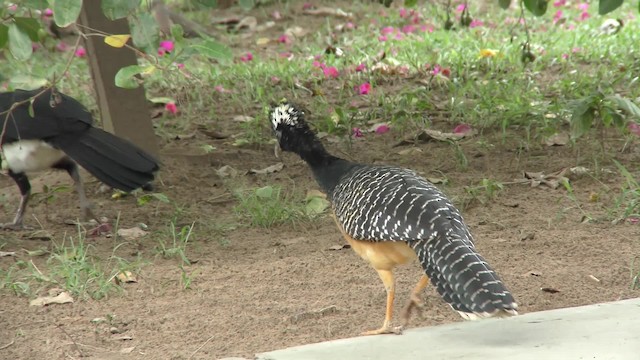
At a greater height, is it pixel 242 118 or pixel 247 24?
pixel 242 118

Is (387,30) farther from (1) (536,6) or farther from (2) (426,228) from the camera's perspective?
(2) (426,228)

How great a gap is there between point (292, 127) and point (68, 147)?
172cm

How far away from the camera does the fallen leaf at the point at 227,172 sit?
673cm

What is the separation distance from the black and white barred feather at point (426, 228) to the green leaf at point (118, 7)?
125cm

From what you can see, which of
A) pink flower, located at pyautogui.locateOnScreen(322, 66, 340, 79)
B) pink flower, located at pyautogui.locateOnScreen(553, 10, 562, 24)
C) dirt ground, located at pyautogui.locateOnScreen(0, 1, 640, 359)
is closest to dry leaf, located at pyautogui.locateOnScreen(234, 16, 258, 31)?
pink flower, located at pyautogui.locateOnScreen(322, 66, 340, 79)

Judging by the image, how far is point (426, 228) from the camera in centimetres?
388

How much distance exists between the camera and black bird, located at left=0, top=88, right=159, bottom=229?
5875mm

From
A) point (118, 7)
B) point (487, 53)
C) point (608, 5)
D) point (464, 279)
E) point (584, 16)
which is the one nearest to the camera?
point (464, 279)

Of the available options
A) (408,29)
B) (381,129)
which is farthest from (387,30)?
(381,129)

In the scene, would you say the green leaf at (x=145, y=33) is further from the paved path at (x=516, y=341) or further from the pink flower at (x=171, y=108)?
the pink flower at (x=171, y=108)

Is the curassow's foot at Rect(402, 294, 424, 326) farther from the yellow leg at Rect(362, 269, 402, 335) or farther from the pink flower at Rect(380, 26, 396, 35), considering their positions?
the pink flower at Rect(380, 26, 396, 35)

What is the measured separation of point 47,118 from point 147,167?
685mm

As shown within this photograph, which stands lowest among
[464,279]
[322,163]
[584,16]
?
[584,16]

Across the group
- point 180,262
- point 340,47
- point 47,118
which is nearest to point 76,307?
point 180,262
